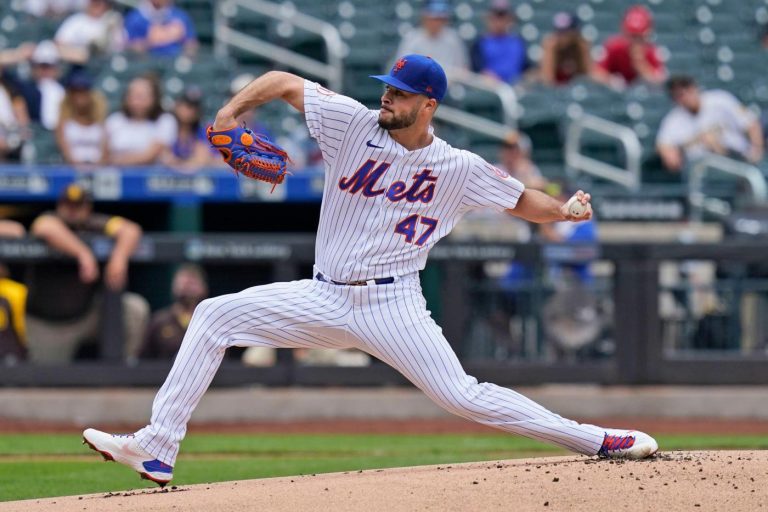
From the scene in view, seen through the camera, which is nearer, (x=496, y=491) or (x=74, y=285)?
(x=496, y=491)

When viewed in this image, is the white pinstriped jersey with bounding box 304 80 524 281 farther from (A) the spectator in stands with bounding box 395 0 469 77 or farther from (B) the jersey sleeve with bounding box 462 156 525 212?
(A) the spectator in stands with bounding box 395 0 469 77

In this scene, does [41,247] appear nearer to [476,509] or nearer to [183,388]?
[183,388]

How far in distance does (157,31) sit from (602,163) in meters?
4.28

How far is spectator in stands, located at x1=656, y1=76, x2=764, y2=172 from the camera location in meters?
13.1

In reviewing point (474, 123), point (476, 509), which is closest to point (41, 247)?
point (474, 123)

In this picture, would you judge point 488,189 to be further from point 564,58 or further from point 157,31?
point 564,58

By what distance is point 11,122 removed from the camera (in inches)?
463

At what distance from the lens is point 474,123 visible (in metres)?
13.0

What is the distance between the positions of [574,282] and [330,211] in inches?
212

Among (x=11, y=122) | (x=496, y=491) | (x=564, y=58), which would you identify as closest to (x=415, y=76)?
(x=496, y=491)

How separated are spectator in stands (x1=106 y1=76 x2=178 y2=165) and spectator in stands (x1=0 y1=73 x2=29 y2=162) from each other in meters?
0.71

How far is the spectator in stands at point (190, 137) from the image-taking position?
38.5ft

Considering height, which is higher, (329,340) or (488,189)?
(488,189)

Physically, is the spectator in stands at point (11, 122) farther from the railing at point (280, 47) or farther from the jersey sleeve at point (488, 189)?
the jersey sleeve at point (488, 189)
